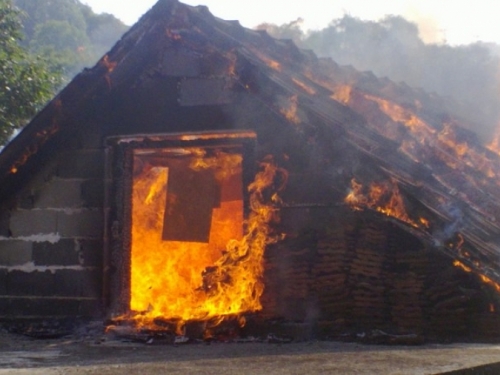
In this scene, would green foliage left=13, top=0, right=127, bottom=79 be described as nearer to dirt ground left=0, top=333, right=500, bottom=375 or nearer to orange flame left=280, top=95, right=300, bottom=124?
orange flame left=280, top=95, right=300, bottom=124

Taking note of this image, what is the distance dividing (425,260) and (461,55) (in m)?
19.3

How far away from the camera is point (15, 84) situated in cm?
1305

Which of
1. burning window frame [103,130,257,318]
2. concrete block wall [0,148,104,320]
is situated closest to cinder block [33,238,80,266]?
concrete block wall [0,148,104,320]

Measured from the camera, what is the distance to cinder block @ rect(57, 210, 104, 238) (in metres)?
9.17

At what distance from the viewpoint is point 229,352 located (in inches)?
250

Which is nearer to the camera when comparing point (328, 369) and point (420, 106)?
point (328, 369)

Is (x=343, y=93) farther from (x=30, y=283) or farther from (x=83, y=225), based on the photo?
(x=30, y=283)

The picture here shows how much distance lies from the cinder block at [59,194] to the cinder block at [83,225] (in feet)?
0.46

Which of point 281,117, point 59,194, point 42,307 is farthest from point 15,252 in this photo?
point 281,117

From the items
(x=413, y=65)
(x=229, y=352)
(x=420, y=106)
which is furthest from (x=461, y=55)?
(x=229, y=352)

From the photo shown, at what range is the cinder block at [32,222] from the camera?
9.28 metres

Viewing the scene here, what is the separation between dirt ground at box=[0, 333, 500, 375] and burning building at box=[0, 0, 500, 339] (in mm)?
1188

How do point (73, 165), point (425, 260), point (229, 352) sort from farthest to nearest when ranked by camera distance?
point (73, 165) < point (425, 260) < point (229, 352)

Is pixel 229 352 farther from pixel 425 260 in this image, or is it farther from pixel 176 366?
pixel 425 260
